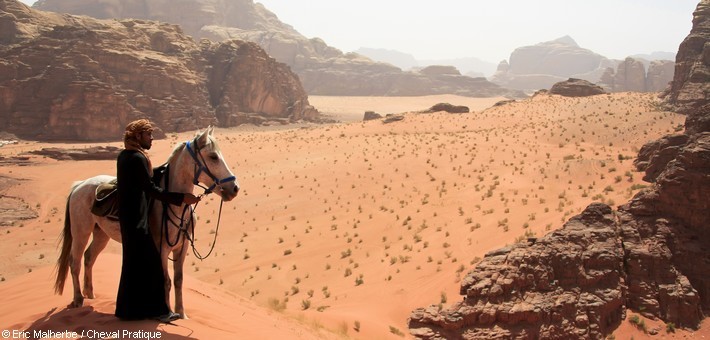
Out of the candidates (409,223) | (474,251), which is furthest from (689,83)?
(474,251)

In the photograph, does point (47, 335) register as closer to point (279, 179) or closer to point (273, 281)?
point (273, 281)

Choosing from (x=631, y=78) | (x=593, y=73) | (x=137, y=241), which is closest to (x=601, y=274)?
(x=137, y=241)

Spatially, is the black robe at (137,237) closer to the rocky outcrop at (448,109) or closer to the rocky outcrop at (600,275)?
the rocky outcrop at (600,275)

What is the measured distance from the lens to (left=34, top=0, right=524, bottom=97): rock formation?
404 ft

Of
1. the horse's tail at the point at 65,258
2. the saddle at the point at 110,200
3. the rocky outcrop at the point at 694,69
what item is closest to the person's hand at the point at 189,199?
the saddle at the point at 110,200

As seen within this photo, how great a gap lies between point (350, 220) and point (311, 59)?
→ 378ft

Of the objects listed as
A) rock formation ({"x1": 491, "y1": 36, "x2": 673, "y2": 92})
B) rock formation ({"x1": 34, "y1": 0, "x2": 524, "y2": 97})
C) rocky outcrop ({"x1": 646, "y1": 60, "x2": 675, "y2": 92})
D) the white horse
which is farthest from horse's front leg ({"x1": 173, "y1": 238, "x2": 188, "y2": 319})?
rock formation ({"x1": 34, "y1": 0, "x2": 524, "y2": 97})

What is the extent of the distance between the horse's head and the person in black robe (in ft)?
0.95

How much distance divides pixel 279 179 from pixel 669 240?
2166cm

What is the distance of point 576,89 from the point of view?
→ 56219 mm

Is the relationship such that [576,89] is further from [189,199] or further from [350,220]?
[189,199]

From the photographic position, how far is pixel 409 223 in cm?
1998

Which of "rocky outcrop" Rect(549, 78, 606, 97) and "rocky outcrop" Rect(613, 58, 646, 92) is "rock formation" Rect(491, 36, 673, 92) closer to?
"rocky outcrop" Rect(613, 58, 646, 92)

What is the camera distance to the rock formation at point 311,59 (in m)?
123
